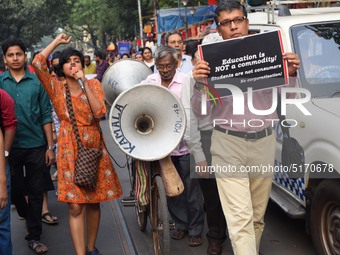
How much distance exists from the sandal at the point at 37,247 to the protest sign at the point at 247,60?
93.8 inches

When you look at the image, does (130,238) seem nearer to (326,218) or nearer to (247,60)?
(326,218)

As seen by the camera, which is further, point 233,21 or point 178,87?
point 178,87

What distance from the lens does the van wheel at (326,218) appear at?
11.6 ft

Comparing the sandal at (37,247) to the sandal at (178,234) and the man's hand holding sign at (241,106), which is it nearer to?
the sandal at (178,234)

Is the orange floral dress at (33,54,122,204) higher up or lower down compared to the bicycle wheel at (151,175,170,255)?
higher up

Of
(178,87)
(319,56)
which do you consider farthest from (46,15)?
(319,56)

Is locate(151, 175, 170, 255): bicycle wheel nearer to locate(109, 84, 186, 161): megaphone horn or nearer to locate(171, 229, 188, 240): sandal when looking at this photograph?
locate(109, 84, 186, 161): megaphone horn

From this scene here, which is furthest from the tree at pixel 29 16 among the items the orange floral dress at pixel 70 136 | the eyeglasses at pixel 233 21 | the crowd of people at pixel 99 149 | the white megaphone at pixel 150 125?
the eyeglasses at pixel 233 21

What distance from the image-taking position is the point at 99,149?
4.07m

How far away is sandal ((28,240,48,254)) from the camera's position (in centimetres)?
458

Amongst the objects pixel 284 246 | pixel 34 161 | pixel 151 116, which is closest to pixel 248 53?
pixel 151 116

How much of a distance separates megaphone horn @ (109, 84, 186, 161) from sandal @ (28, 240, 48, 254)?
56.5 inches

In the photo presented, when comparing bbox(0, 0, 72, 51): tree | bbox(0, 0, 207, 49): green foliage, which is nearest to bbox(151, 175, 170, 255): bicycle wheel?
bbox(0, 0, 207, 49): green foliage

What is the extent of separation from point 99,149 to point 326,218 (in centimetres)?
186
